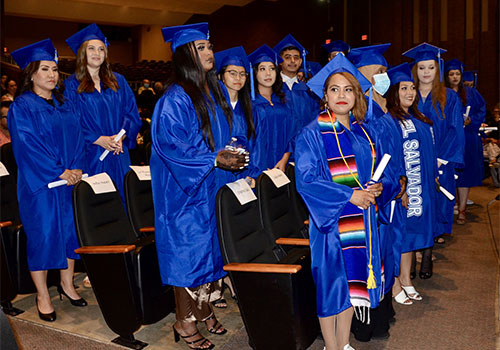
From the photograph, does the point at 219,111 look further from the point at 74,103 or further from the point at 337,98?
the point at 74,103

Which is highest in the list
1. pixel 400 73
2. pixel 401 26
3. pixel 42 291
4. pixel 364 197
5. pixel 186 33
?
pixel 401 26

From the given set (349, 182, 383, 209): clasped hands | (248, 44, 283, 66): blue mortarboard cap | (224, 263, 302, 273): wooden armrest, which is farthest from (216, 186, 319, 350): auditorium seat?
(248, 44, 283, 66): blue mortarboard cap

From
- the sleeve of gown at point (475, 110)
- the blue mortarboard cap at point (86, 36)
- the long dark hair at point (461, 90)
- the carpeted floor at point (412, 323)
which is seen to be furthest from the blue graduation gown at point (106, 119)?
the sleeve of gown at point (475, 110)

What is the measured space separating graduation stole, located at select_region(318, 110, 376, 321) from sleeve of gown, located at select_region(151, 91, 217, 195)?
59 centimetres

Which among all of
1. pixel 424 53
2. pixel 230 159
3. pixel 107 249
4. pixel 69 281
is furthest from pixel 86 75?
pixel 424 53

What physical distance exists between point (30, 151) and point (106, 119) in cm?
Answer: 66

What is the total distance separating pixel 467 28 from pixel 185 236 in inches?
394

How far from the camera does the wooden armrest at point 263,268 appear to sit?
213 cm

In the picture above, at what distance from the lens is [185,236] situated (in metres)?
2.54

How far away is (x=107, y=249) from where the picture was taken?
8.41 ft

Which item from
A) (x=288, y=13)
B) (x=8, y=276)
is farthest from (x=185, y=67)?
(x=288, y=13)

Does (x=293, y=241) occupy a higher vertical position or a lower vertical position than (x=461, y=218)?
higher

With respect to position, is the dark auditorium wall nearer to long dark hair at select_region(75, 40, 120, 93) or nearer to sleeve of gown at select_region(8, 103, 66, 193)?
long dark hair at select_region(75, 40, 120, 93)

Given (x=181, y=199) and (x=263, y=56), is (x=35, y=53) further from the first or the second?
(x=263, y=56)
